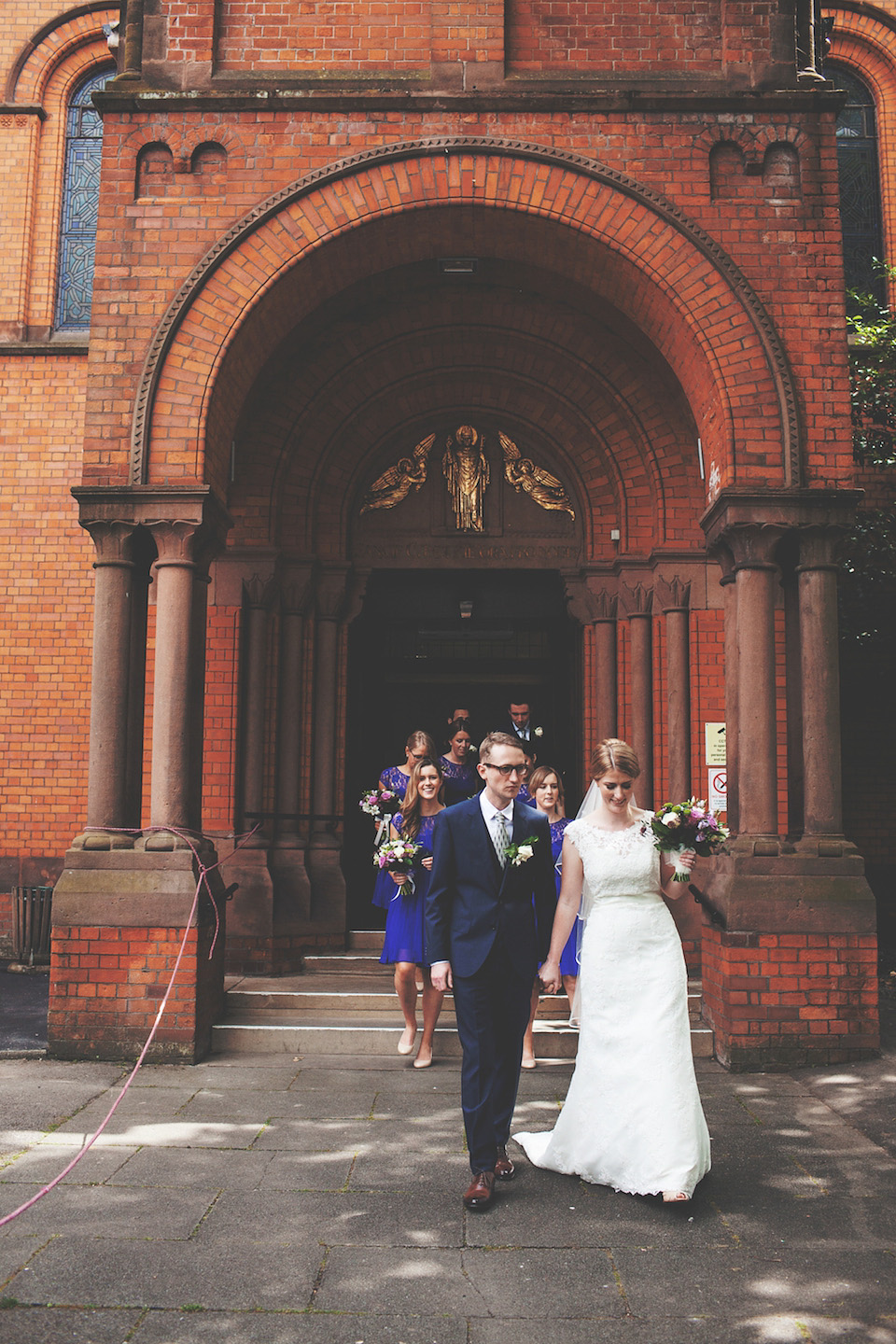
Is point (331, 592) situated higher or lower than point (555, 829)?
higher

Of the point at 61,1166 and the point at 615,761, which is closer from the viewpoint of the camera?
the point at 615,761

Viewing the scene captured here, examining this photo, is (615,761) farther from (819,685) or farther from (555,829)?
(819,685)

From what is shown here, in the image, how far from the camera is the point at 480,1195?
4.11 metres

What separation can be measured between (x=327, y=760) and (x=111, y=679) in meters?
2.39

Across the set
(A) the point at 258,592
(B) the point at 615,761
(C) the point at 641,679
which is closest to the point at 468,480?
(A) the point at 258,592

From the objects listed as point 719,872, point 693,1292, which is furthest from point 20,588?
point 693,1292

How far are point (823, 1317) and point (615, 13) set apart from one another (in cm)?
803

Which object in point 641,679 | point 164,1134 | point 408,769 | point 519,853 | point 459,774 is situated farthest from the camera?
point 641,679

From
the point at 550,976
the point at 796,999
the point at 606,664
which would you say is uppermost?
the point at 606,664

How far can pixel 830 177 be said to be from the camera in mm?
7301

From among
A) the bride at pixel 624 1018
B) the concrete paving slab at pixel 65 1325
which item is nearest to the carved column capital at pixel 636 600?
the bride at pixel 624 1018

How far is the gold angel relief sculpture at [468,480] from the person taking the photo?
937 cm

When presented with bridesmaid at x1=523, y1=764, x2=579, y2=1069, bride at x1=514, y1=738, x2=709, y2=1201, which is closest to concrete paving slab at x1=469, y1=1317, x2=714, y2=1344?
bride at x1=514, y1=738, x2=709, y2=1201

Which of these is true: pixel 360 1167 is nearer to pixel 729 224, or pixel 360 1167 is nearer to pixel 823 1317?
pixel 823 1317
